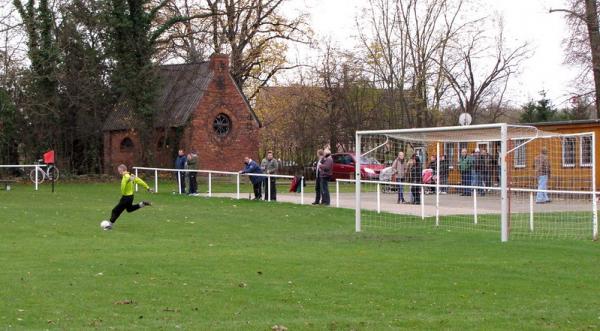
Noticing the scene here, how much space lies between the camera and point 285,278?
12.2 m

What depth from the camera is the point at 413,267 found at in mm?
13383

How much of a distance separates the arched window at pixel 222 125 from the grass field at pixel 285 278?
29.8 meters

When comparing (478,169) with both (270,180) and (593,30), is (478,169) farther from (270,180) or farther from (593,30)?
(593,30)

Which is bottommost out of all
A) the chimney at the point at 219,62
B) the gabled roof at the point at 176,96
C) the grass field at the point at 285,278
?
the grass field at the point at 285,278

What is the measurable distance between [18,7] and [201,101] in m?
11.0

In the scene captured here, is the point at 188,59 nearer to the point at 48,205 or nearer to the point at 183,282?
the point at 48,205

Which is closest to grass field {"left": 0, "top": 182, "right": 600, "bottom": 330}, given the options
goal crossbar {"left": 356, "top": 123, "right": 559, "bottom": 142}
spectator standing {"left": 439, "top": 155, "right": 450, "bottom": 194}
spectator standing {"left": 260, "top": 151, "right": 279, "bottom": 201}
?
goal crossbar {"left": 356, "top": 123, "right": 559, "bottom": 142}

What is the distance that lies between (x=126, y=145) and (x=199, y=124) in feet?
15.6

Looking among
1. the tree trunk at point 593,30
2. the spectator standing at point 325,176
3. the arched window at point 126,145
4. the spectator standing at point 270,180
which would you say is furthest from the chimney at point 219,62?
the spectator standing at point 325,176

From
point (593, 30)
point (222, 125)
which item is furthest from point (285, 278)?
point (222, 125)

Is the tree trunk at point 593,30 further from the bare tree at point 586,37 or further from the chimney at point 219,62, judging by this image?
the chimney at point 219,62

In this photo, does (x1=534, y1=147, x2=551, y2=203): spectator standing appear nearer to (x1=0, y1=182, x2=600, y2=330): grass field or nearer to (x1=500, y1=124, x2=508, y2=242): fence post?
(x1=0, y1=182, x2=600, y2=330): grass field

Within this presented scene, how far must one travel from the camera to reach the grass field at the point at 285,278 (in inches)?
370

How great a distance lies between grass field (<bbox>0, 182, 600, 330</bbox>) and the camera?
941 cm
